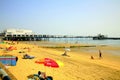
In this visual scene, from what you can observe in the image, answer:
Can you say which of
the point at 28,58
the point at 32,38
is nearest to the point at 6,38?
the point at 32,38

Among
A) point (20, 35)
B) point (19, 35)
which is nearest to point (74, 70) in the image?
point (19, 35)

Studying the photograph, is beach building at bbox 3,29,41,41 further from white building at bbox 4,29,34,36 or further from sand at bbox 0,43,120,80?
sand at bbox 0,43,120,80

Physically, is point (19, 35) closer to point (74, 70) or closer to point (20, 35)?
point (20, 35)

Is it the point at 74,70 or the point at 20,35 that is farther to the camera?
the point at 20,35

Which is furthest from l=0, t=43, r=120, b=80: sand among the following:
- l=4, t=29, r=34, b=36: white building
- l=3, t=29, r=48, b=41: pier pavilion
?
Answer: l=4, t=29, r=34, b=36: white building

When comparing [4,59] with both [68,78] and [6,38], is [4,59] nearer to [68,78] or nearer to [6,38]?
[68,78]

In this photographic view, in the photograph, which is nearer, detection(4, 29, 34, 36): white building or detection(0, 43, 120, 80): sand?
detection(0, 43, 120, 80): sand

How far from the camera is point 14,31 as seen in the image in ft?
347

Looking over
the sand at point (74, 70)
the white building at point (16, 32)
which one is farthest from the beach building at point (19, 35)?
the sand at point (74, 70)

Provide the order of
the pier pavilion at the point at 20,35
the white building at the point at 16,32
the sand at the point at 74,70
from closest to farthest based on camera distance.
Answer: the sand at the point at 74,70
the pier pavilion at the point at 20,35
the white building at the point at 16,32

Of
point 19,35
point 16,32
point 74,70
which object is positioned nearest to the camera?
point 74,70

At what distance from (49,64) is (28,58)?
448 inches

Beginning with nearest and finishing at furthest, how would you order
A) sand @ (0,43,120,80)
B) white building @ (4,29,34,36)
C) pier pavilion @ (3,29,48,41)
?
sand @ (0,43,120,80)
pier pavilion @ (3,29,48,41)
white building @ (4,29,34,36)

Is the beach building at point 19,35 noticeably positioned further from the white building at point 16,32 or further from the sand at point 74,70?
the sand at point 74,70
